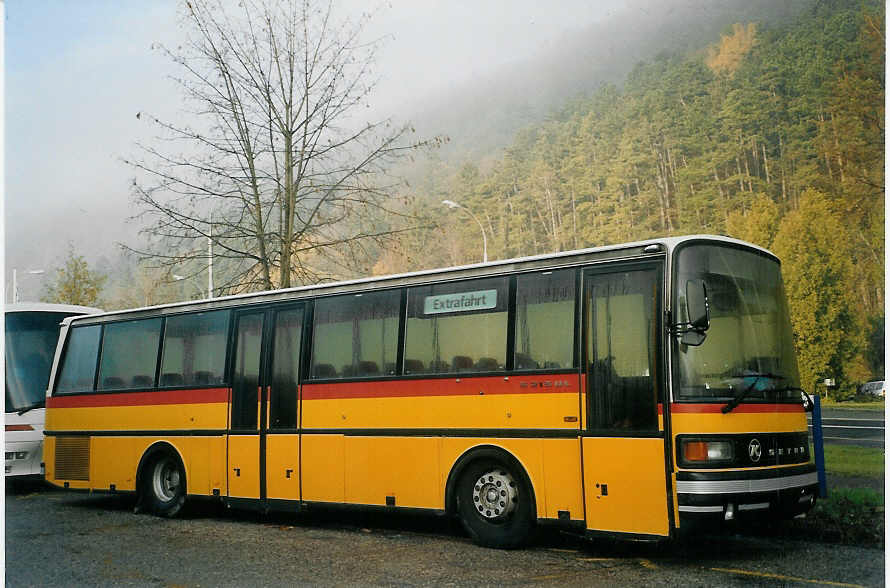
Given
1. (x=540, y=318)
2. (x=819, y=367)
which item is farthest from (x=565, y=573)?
(x=819, y=367)

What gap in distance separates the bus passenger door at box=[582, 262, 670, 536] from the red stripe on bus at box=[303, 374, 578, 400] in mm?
413

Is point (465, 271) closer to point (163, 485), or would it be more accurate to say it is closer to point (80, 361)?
point (163, 485)

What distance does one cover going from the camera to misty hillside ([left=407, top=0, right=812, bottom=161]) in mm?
95562

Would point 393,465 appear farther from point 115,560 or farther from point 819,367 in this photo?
point 819,367

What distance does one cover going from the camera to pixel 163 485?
13281 millimetres

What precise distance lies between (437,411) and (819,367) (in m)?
22.5

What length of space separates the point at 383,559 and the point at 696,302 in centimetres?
370

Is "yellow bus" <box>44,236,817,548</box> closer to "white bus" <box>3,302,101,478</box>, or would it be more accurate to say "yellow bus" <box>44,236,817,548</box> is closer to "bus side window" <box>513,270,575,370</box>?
"bus side window" <box>513,270,575,370</box>

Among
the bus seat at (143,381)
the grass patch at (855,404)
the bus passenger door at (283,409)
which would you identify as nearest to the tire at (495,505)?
the bus passenger door at (283,409)

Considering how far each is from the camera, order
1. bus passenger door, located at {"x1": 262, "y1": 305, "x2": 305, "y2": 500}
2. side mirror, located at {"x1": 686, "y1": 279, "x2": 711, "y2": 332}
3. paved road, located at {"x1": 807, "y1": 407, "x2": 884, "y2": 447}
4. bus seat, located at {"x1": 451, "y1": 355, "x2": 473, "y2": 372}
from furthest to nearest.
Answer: paved road, located at {"x1": 807, "y1": 407, "x2": 884, "y2": 447} → bus passenger door, located at {"x1": 262, "y1": 305, "x2": 305, "y2": 500} → bus seat, located at {"x1": 451, "y1": 355, "x2": 473, "y2": 372} → side mirror, located at {"x1": 686, "y1": 279, "x2": 711, "y2": 332}

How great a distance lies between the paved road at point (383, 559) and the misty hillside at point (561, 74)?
79.2 meters

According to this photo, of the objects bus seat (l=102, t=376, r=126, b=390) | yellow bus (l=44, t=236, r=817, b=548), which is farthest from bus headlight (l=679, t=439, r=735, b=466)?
bus seat (l=102, t=376, r=126, b=390)

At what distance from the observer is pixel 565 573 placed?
822cm

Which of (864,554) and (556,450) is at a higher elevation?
(556,450)
